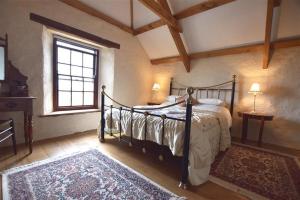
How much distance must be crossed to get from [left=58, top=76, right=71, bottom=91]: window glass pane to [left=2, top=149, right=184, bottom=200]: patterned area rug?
179cm

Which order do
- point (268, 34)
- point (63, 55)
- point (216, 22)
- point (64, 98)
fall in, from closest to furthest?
point (268, 34)
point (216, 22)
point (63, 55)
point (64, 98)

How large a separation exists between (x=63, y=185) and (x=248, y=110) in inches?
141

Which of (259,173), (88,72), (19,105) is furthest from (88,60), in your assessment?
(259,173)

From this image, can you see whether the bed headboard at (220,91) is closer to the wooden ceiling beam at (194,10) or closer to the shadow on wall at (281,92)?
the shadow on wall at (281,92)

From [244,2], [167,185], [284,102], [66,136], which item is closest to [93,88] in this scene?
[66,136]

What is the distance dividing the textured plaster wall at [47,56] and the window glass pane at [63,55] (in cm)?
25

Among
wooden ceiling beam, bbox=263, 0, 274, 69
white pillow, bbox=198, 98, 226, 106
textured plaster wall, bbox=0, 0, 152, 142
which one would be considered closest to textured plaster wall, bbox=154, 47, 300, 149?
wooden ceiling beam, bbox=263, 0, 274, 69

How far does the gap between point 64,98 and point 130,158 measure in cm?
215

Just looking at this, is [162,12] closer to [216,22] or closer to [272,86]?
[216,22]

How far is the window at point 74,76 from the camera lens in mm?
3229

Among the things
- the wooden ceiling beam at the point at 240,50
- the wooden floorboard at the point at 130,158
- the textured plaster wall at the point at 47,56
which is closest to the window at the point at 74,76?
the textured plaster wall at the point at 47,56

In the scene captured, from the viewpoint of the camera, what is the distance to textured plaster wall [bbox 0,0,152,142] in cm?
243

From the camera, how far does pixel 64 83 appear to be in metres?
3.36

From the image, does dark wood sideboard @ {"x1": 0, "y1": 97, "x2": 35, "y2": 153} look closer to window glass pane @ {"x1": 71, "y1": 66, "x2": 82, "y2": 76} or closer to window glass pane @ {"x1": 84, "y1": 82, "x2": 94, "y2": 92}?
window glass pane @ {"x1": 71, "y1": 66, "x2": 82, "y2": 76}
